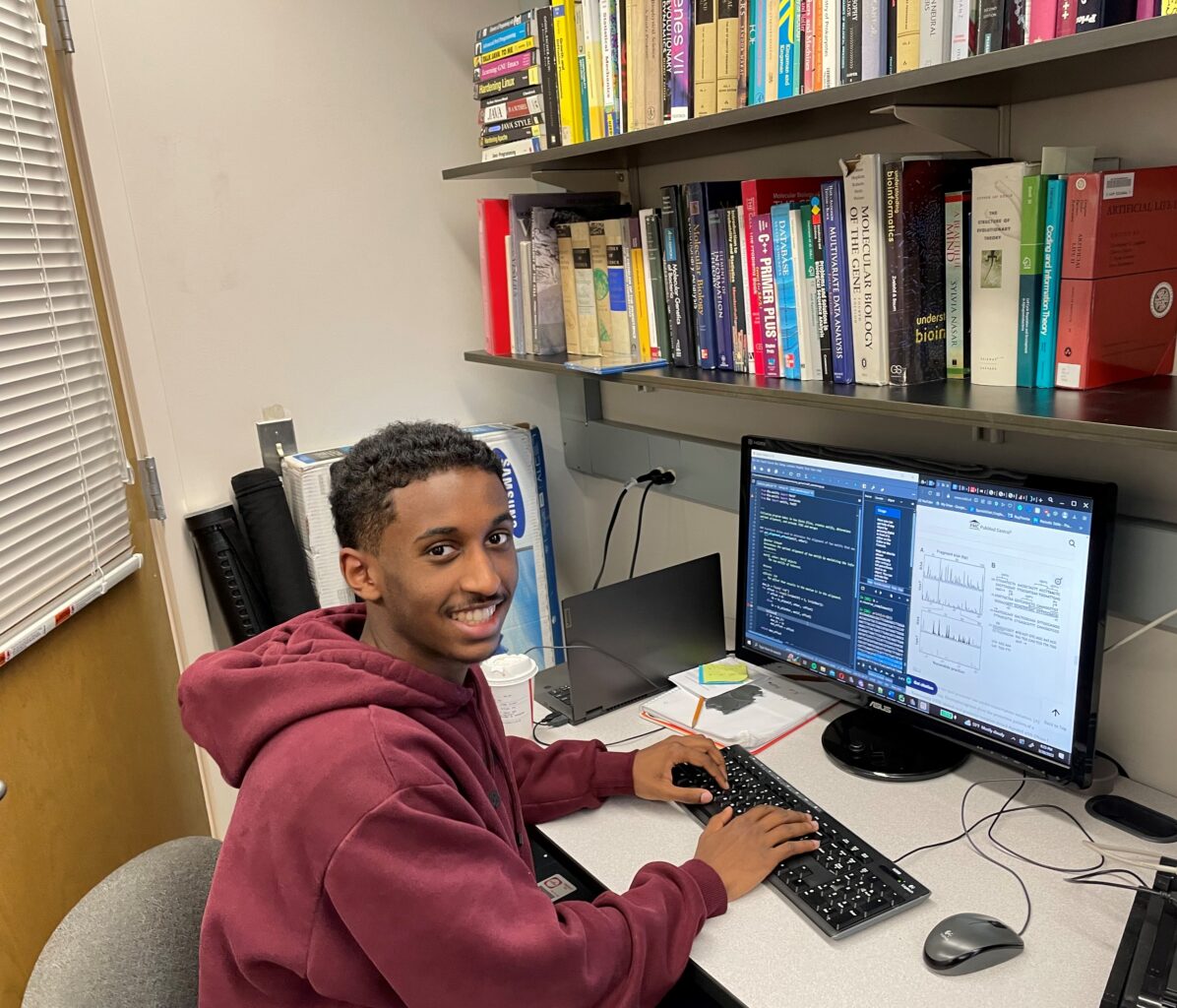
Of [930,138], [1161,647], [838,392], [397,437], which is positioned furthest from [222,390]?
[1161,647]

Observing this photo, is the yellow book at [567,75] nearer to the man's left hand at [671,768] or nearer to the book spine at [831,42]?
the book spine at [831,42]

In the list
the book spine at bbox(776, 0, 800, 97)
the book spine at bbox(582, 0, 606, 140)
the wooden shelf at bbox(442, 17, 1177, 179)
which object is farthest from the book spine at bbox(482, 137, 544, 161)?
the book spine at bbox(776, 0, 800, 97)

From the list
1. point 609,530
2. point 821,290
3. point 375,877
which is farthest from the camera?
point 609,530

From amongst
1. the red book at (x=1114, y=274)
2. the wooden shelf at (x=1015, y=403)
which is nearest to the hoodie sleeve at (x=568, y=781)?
the wooden shelf at (x=1015, y=403)

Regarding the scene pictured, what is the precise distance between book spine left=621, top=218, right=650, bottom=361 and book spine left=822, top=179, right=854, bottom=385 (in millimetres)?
427

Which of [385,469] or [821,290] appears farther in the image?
[821,290]

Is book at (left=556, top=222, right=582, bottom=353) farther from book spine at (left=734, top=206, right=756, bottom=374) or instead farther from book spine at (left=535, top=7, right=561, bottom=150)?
book spine at (left=734, top=206, right=756, bottom=374)

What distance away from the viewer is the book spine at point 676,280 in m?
1.59

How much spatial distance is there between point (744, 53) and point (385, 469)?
0.80 meters

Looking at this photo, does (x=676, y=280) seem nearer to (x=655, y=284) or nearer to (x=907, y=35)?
(x=655, y=284)

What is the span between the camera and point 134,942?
1.05 m

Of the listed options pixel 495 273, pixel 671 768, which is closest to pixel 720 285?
pixel 495 273

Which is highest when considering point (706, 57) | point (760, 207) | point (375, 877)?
point (706, 57)

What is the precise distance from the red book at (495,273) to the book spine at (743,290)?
25.2 inches
